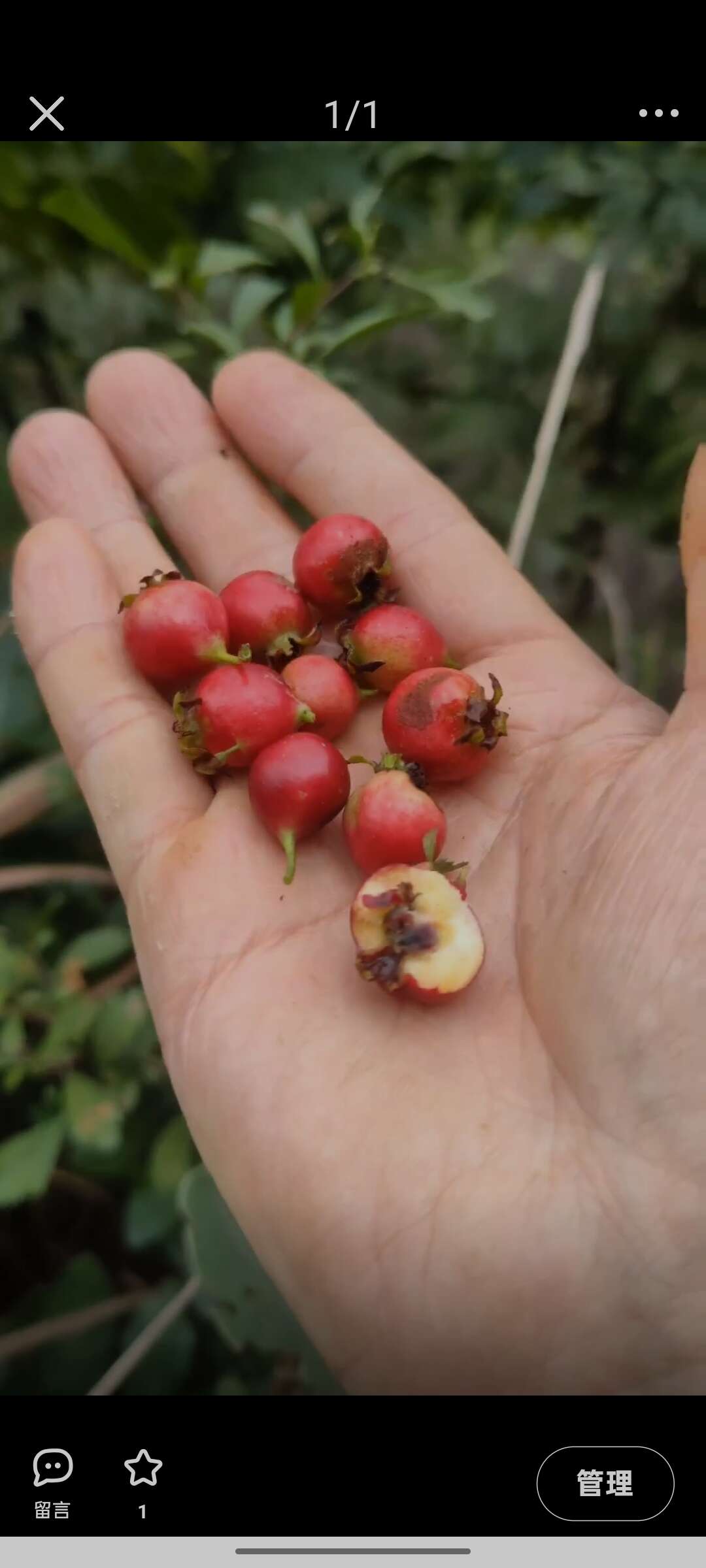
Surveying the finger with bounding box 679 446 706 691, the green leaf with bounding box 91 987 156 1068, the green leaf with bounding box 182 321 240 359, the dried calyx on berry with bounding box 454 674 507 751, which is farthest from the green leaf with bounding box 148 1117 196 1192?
the green leaf with bounding box 182 321 240 359

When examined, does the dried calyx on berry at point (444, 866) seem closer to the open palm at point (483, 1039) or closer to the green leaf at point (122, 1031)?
the open palm at point (483, 1039)

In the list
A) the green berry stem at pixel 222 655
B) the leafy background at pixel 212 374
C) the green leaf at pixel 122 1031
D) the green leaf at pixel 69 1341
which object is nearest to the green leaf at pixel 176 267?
the leafy background at pixel 212 374

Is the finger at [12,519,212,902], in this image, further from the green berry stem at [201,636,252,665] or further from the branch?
the branch

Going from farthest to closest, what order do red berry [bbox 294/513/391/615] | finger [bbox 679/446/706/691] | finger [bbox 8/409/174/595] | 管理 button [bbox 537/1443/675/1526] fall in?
finger [bbox 8/409/174/595] < red berry [bbox 294/513/391/615] < finger [bbox 679/446/706/691] < 管理 button [bbox 537/1443/675/1526]

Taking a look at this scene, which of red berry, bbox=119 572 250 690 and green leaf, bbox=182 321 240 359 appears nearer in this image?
red berry, bbox=119 572 250 690

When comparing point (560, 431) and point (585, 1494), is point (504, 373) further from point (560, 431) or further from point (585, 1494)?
point (585, 1494)

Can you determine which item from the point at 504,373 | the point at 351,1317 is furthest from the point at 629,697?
the point at 351,1317

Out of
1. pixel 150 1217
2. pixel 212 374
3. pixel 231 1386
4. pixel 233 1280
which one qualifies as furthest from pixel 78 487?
pixel 231 1386
